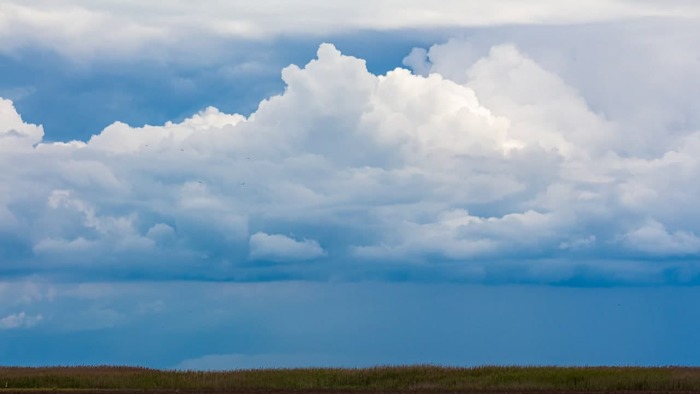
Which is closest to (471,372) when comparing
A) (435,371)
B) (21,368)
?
(435,371)

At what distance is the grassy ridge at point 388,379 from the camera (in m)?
62.2

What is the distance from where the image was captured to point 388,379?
65188mm

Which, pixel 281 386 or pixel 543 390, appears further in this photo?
pixel 281 386

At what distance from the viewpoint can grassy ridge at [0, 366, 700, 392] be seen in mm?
62219

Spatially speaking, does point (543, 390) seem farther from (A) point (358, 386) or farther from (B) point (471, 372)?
(A) point (358, 386)

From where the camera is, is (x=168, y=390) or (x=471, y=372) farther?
(x=471, y=372)

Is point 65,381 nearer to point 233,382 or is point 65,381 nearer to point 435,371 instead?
point 233,382

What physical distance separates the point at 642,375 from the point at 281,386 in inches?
776

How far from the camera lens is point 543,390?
195ft

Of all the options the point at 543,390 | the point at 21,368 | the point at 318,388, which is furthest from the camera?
the point at 21,368

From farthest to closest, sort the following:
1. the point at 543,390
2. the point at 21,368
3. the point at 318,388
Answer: the point at 21,368 → the point at 318,388 → the point at 543,390

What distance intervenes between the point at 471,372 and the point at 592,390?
781 centimetres

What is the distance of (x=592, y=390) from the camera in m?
59.9

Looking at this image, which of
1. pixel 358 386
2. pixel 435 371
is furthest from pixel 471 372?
pixel 358 386
